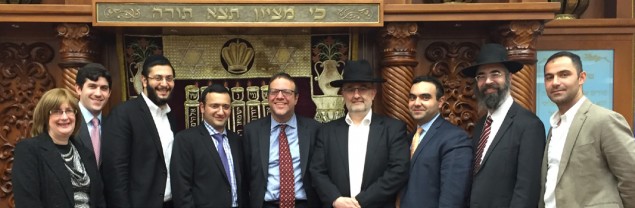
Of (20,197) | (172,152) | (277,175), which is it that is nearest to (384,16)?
(277,175)

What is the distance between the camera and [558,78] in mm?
3025

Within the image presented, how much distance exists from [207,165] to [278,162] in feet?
1.35

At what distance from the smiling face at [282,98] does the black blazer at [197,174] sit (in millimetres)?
421

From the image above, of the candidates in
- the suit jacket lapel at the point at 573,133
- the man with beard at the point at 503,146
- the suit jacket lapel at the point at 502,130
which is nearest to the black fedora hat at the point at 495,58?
the man with beard at the point at 503,146

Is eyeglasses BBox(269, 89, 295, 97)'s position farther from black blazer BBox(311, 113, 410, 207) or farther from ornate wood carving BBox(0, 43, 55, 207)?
→ ornate wood carving BBox(0, 43, 55, 207)

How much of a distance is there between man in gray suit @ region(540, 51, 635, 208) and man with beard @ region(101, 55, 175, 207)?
6.73 feet

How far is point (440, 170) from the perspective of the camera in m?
3.42

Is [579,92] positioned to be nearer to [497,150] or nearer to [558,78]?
[558,78]

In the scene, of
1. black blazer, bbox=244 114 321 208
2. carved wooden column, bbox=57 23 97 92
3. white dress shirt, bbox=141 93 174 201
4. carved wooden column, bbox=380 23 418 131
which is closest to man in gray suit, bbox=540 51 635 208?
carved wooden column, bbox=380 23 418 131

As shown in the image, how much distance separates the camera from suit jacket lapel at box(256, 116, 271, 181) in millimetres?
3629

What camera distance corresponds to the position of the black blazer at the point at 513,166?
3.13 metres

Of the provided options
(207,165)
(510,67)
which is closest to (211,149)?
(207,165)

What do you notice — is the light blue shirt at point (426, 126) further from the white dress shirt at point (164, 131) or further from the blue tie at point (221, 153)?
the white dress shirt at point (164, 131)

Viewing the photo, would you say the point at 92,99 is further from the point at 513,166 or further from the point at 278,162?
the point at 513,166
